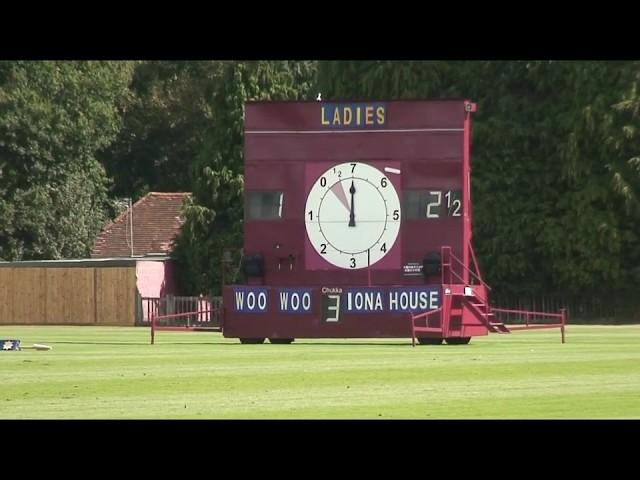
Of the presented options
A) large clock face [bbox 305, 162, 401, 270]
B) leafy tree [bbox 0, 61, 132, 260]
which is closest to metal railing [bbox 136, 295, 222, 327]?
leafy tree [bbox 0, 61, 132, 260]

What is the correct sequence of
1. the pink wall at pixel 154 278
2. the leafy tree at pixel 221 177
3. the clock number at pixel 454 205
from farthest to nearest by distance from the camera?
the leafy tree at pixel 221 177, the pink wall at pixel 154 278, the clock number at pixel 454 205

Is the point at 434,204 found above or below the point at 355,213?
above

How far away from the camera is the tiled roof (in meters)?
73.5

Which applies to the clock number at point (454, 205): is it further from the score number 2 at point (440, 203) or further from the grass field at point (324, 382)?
the grass field at point (324, 382)

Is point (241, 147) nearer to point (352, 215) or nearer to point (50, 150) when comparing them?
point (50, 150)

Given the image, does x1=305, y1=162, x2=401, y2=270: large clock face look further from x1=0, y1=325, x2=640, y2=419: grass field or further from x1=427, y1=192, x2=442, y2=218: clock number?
x1=0, y1=325, x2=640, y2=419: grass field

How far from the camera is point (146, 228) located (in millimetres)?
74000

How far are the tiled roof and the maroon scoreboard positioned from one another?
126 ft

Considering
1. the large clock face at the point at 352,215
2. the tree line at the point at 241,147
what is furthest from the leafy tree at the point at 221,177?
the large clock face at the point at 352,215

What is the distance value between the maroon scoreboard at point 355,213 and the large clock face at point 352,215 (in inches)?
0.7

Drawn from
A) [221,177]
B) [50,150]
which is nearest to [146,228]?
[50,150]

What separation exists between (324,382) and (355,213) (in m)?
13.3

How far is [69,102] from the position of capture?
72.1 metres

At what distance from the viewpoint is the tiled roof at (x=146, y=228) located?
73500 millimetres
